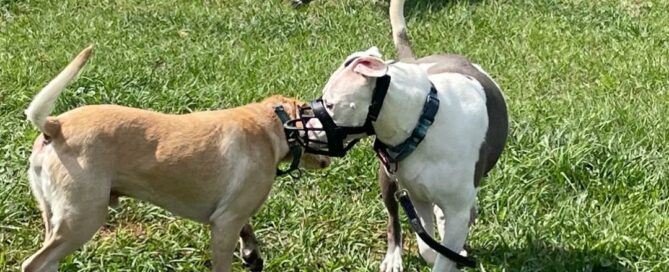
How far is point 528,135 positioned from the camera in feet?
18.0

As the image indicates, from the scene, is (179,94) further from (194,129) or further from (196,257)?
(194,129)

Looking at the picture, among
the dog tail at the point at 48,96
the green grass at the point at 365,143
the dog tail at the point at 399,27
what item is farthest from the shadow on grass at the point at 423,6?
the dog tail at the point at 48,96

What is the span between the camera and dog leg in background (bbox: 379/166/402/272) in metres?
4.38

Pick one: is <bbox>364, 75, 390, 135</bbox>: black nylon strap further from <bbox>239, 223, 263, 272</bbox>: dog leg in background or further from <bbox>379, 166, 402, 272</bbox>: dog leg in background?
<bbox>239, 223, 263, 272</bbox>: dog leg in background

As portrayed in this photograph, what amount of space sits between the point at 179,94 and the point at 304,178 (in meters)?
1.36

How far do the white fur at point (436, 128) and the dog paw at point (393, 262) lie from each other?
286mm

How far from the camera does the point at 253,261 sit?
14.2 feet

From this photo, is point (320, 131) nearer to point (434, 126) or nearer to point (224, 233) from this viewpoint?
A: point (434, 126)

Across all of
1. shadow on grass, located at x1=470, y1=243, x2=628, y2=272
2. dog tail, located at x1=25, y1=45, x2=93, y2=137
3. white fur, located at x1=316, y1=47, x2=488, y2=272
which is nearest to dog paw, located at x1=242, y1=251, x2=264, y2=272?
white fur, located at x1=316, y1=47, x2=488, y2=272

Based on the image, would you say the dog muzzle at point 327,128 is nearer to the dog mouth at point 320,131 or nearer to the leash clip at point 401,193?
the dog mouth at point 320,131

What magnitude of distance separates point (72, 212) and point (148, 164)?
34 cm

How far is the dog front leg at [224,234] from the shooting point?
390 cm

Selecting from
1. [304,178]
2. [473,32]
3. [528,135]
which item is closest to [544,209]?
[528,135]

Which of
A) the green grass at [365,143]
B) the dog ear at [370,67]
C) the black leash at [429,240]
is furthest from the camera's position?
the green grass at [365,143]
